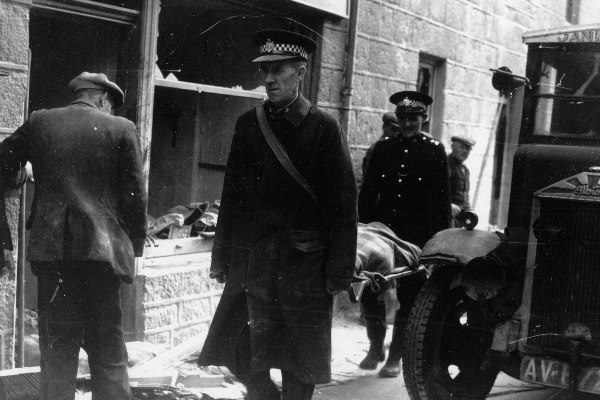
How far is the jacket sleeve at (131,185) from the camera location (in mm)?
4195

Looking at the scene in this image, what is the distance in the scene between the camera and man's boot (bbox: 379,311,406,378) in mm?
6125

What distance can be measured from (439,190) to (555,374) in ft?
6.32

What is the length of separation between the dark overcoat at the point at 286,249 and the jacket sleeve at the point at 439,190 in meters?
2.25

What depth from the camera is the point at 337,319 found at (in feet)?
26.1

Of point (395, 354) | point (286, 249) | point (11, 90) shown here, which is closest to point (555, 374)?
point (395, 354)

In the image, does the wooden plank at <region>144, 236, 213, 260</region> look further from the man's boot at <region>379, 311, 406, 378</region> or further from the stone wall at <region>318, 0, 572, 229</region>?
the stone wall at <region>318, 0, 572, 229</region>

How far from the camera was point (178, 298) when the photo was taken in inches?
247

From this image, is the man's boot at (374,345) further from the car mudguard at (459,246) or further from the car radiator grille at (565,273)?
the car radiator grille at (565,273)

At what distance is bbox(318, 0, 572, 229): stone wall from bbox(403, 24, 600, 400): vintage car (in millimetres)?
2745

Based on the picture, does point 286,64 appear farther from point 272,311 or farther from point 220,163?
point 220,163

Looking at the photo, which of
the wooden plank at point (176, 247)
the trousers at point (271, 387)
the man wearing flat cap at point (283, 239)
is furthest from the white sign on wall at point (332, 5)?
the trousers at point (271, 387)

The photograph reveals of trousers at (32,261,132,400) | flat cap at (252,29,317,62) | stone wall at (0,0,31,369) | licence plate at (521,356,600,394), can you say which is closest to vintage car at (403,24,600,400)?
licence plate at (521,356,600,394)

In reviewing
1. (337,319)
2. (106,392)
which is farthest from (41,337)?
(337,319)

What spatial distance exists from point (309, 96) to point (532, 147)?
285 cm
